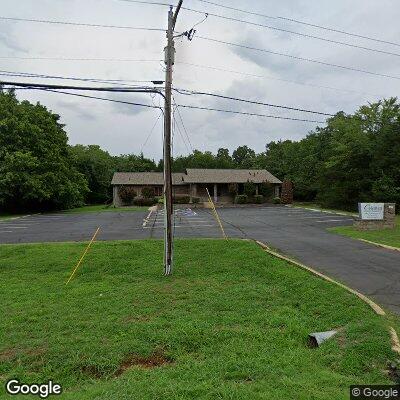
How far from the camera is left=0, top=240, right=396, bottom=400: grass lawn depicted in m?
4.53

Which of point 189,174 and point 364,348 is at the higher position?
point 189,174

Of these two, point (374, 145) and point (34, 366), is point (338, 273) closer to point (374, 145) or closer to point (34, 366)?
point (34, 366)

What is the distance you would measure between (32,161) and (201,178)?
62.4 feet

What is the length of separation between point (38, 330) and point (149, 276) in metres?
4.05

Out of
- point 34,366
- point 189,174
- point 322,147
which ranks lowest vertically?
point 34,366

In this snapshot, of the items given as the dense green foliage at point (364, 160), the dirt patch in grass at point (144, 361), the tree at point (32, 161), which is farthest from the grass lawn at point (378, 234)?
the tree at point (32, 161)

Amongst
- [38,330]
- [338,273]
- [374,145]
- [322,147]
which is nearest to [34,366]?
[38,330]

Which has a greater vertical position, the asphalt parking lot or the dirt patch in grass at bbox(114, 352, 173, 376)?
the asphalt parking lot

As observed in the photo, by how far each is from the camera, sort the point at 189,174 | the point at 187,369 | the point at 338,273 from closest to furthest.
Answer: the point at 187,369
the point at 338,273
the point at 189,174

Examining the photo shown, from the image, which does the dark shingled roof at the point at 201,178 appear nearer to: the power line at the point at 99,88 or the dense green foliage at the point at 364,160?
the dense green foliage at the point at 364,160

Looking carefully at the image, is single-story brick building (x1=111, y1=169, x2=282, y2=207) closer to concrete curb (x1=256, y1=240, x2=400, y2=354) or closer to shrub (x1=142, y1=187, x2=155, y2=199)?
shrub (x1=142, y1=187, x2=155, y2=199)

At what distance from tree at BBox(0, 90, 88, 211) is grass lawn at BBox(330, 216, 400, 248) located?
87.9ft

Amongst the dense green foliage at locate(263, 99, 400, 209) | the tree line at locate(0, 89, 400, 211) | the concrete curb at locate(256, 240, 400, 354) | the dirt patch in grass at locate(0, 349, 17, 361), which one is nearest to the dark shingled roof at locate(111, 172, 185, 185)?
the tree line at locate(0, 89, 400, 211)

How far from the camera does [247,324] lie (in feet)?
22.0
